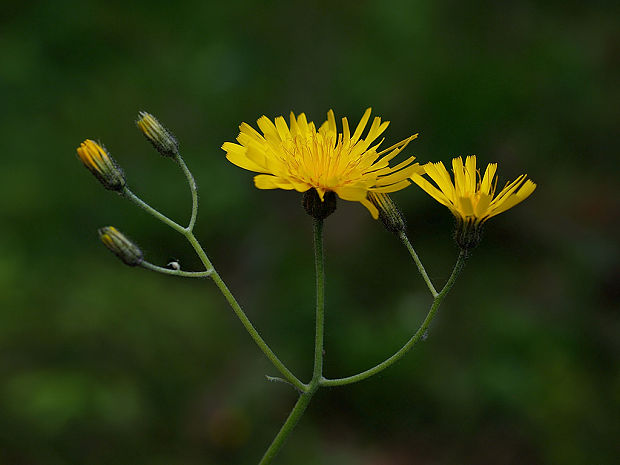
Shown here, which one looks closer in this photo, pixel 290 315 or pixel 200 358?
pixel 200 358

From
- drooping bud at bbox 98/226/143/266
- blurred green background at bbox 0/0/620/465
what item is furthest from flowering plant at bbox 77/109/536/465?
blurred green background at bbox 0/0/620/465

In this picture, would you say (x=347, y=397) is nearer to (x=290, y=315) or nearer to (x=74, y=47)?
(x=290, y=315)

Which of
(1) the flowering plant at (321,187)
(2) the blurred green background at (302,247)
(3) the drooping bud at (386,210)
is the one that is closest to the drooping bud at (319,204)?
(1) the flowering plant at (321,187)

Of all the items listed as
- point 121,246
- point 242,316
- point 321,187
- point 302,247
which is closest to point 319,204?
point 321,187

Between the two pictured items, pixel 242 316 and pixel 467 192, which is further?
pixel 467 192

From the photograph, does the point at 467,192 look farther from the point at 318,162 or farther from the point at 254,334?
the point at 254,334

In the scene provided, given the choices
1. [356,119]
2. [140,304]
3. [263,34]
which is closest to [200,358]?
[140,304]

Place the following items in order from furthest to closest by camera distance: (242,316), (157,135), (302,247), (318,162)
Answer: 1. (302,247)
2. (157,135)
3. (318,162)
4. (242,316)

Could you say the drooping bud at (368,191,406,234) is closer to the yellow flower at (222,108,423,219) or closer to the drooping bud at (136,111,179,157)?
the yellow flower at (222,108,423,219)
